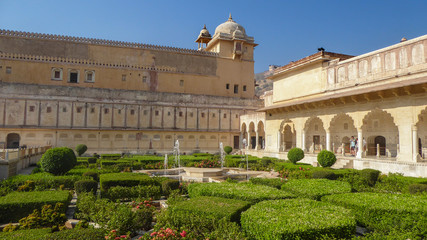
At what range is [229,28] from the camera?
40.9 m

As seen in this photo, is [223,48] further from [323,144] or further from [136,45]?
[323,144]

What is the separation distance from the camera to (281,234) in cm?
503

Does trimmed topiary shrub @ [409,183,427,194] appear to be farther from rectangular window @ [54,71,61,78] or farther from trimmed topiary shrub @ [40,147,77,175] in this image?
rectangular window @ [54,71,61,78]

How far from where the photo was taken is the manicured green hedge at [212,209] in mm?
6383

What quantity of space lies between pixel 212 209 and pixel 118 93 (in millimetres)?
26542

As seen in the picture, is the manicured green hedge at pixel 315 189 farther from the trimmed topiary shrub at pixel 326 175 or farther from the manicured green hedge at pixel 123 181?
the manicured green hedge at pixel 123 181

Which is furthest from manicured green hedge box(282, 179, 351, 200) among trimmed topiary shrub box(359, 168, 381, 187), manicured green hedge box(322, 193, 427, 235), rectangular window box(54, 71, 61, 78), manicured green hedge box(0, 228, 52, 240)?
rectangular window box(54, 71, 61, 78)

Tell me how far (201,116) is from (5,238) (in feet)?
93.1

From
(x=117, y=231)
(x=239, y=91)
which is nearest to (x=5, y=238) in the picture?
(x=117, y=231)

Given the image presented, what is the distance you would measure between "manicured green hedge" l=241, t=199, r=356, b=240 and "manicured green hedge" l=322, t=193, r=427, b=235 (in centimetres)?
67

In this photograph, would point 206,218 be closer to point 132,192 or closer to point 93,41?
point 132,192

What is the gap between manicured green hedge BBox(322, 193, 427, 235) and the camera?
6.05 meters

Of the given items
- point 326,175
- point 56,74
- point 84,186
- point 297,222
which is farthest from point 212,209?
point 56,74

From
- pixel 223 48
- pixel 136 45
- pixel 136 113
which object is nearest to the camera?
pixel 136 113
